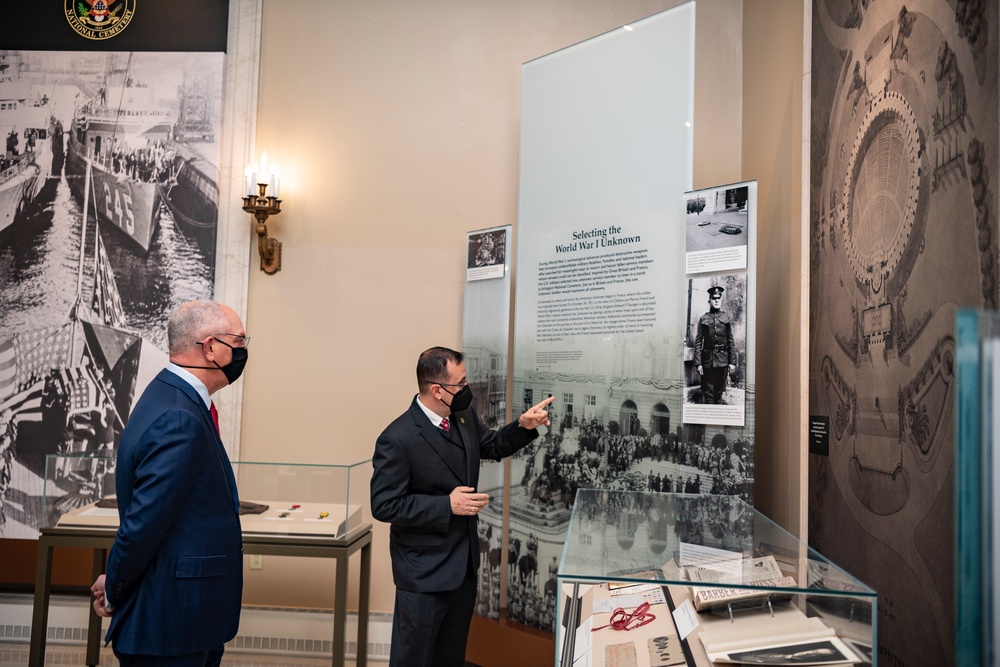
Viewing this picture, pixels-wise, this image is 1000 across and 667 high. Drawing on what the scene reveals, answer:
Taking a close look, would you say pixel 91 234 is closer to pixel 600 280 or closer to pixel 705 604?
pixel 600 280

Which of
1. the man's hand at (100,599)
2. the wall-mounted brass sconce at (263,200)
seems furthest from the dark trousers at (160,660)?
the wall-mounted brass sconce at (263,200)

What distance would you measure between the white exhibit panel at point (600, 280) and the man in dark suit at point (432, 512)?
0.96 meters

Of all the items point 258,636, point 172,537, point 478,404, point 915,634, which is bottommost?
point 258,636

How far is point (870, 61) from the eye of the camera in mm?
2764

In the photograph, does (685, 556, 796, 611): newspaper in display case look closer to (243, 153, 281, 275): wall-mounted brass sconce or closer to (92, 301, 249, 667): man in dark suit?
(92, 301, 249, 667): man in dark suit

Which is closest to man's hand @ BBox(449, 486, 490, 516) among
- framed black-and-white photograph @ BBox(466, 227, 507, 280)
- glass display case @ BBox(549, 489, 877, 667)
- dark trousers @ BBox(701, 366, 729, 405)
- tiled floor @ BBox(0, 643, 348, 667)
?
glass display case @ BBox(549, 489, 877, 667)

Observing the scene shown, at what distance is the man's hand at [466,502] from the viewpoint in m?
2.86

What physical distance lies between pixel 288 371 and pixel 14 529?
198 centimetres

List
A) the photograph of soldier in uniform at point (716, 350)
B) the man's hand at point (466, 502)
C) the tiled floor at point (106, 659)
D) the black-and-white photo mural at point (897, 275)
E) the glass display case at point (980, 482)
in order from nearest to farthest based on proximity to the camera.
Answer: the glass display case at point (980, 482)
the black-and-white photo mural at point (897, 275)
the man's hand at point (466, 502)
the photograph of soldier in uniform at point (716, 350)
the tiled floor at point (106, 659)

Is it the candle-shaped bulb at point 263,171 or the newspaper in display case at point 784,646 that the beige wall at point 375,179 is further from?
the newspaper in display case at point 784,646

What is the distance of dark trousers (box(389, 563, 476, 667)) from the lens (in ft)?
9.51

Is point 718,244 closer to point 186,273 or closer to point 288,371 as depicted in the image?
point 288,371

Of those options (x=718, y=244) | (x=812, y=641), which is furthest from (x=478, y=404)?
(x=812, y=641)

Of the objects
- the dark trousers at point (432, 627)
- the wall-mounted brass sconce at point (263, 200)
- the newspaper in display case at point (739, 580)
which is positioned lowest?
the dark trousers at point (432, 627)
